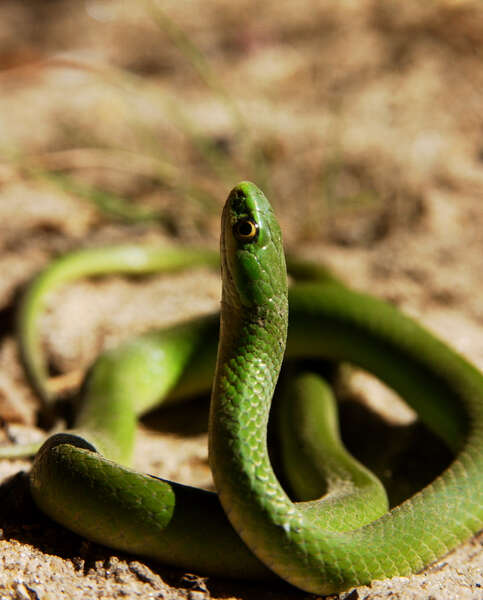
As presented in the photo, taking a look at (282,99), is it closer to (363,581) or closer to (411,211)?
(411,211)

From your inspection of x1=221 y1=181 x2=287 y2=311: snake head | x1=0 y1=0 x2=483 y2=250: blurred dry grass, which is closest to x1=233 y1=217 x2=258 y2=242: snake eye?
x1=221 y1=181 x2=287 y2=311: snake head

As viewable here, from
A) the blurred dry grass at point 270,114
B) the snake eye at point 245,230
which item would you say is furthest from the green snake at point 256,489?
the blurred dry grass at point 270,114

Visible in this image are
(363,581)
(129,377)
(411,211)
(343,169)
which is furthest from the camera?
(343,169)

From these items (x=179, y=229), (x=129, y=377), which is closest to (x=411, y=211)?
(x=179, y=229)

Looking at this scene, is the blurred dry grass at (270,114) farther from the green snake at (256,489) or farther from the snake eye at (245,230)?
the snake eye at (245,230)

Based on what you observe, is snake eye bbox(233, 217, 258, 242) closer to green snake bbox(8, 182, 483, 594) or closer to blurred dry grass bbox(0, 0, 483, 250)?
green snake bbox(8, 182, 483, 594)

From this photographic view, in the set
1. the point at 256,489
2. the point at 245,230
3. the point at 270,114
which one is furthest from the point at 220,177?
the point at 256,489

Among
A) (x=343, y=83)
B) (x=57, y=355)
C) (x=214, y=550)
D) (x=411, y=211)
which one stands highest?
(x=343, y=83)
